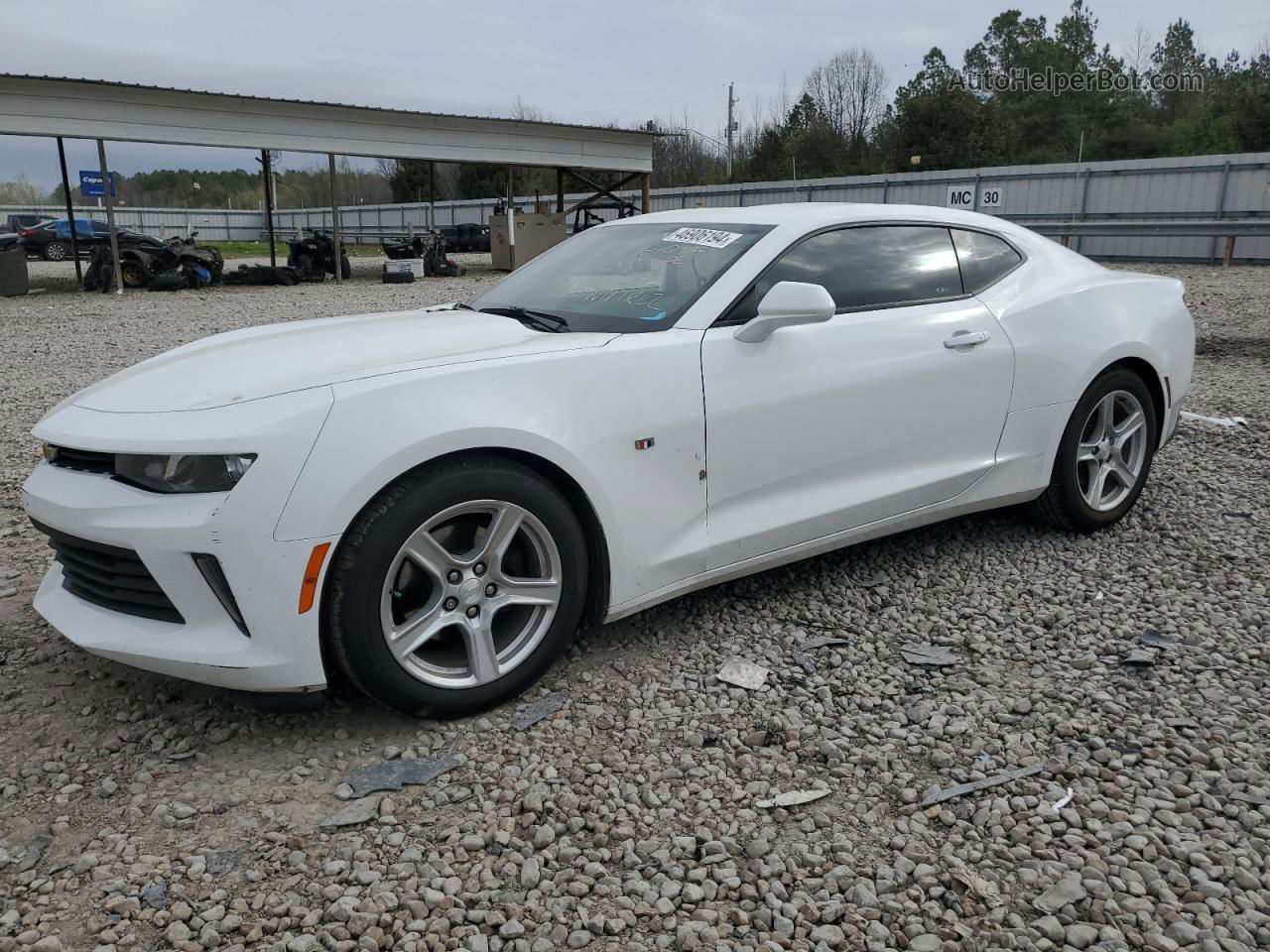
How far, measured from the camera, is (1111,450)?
4.49 m

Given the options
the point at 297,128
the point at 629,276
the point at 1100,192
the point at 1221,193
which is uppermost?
the point at 297,128

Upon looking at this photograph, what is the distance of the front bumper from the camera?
250 cm

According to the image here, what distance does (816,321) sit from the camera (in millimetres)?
3312

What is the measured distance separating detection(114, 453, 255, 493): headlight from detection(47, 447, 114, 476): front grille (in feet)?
0.35

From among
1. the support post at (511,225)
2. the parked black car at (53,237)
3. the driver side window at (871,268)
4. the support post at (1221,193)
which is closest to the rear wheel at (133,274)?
the support post at (511,225)

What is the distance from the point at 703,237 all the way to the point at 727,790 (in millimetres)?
2107

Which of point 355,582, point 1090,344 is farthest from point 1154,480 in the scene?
point 355,582

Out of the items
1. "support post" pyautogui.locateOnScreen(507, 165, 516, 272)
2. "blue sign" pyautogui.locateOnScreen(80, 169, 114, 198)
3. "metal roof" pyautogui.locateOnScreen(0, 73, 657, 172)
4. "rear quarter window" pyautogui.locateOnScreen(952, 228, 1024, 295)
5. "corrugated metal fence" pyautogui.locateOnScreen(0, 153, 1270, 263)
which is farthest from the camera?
"support post" pyautogui.locateOnScreen(507, 165, 516, 272)

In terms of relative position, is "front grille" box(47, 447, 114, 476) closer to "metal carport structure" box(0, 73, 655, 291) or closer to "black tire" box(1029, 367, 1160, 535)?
"black tire" box(1029, 367, 1160, 535)

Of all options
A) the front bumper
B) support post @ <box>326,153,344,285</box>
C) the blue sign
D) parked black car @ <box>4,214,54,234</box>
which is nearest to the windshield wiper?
the front bumper

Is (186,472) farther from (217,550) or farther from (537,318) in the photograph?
(537,318)

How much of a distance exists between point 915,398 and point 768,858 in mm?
1976

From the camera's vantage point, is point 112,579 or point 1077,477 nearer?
point 112,579

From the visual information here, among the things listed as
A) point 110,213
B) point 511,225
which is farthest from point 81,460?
point 511,225
